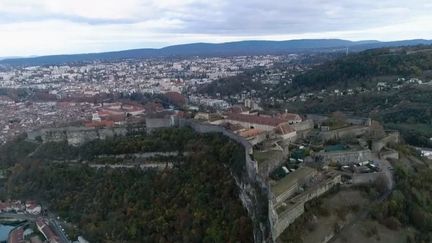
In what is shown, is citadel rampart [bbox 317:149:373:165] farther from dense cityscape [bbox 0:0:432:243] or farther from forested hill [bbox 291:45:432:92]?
forested hill [bbox 291:45:432:92]

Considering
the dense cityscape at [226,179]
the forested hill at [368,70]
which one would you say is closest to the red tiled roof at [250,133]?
the dense cityscape at [226,179]

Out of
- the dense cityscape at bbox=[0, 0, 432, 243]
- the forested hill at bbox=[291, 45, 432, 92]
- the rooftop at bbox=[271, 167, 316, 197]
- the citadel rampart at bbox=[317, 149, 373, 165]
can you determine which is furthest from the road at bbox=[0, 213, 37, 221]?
the forested hill at bbox=[291, 45, 432, 92]

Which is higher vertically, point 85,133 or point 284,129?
point 284,129

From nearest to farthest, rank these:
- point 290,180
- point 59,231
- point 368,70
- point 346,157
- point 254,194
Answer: point 290,180 < point 254,194 < point 346,157 < point 59,231 < point 368,70

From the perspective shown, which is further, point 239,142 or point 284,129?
point 284,129

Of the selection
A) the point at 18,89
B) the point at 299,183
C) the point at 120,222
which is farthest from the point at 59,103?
the point at 299,183

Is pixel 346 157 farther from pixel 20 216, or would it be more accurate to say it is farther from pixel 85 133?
pixel 20 216

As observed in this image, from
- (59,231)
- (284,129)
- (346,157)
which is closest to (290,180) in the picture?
(346,157)

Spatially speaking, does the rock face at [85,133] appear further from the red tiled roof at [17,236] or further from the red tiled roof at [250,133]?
the red tiled roof at [250,133]
